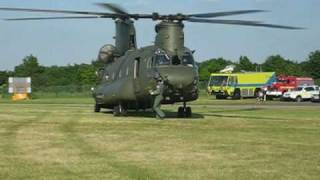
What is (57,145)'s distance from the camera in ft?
47.5

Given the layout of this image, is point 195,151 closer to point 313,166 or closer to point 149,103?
point 313,166

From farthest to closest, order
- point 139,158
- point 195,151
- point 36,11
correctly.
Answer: point 36,11, point 195,151, point 139,158

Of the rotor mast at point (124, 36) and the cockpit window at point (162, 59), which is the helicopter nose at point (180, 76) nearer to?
the cockpit window at point (162, 59)

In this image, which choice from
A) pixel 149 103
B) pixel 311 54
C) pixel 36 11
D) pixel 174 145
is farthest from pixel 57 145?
pixel 311 54

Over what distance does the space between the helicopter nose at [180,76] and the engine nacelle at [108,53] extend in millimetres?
7146

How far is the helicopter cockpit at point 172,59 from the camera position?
25094 mm

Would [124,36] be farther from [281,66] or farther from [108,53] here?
[281,66]

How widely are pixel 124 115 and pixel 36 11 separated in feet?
24.8

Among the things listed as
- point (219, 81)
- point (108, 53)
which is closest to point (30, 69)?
point (219, 81)

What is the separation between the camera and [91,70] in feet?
405

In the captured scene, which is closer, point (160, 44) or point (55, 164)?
point (55, 164)

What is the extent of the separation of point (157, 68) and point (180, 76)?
49.7 inches

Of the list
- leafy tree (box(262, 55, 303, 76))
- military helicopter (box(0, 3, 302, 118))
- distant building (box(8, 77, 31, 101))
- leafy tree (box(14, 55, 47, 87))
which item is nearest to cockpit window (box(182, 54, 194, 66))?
military helicopter (box(0, 3, 302, 118))

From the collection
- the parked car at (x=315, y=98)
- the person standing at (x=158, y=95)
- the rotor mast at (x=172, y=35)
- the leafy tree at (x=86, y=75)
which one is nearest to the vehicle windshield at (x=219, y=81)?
the parked car at (x=315, y=98)
